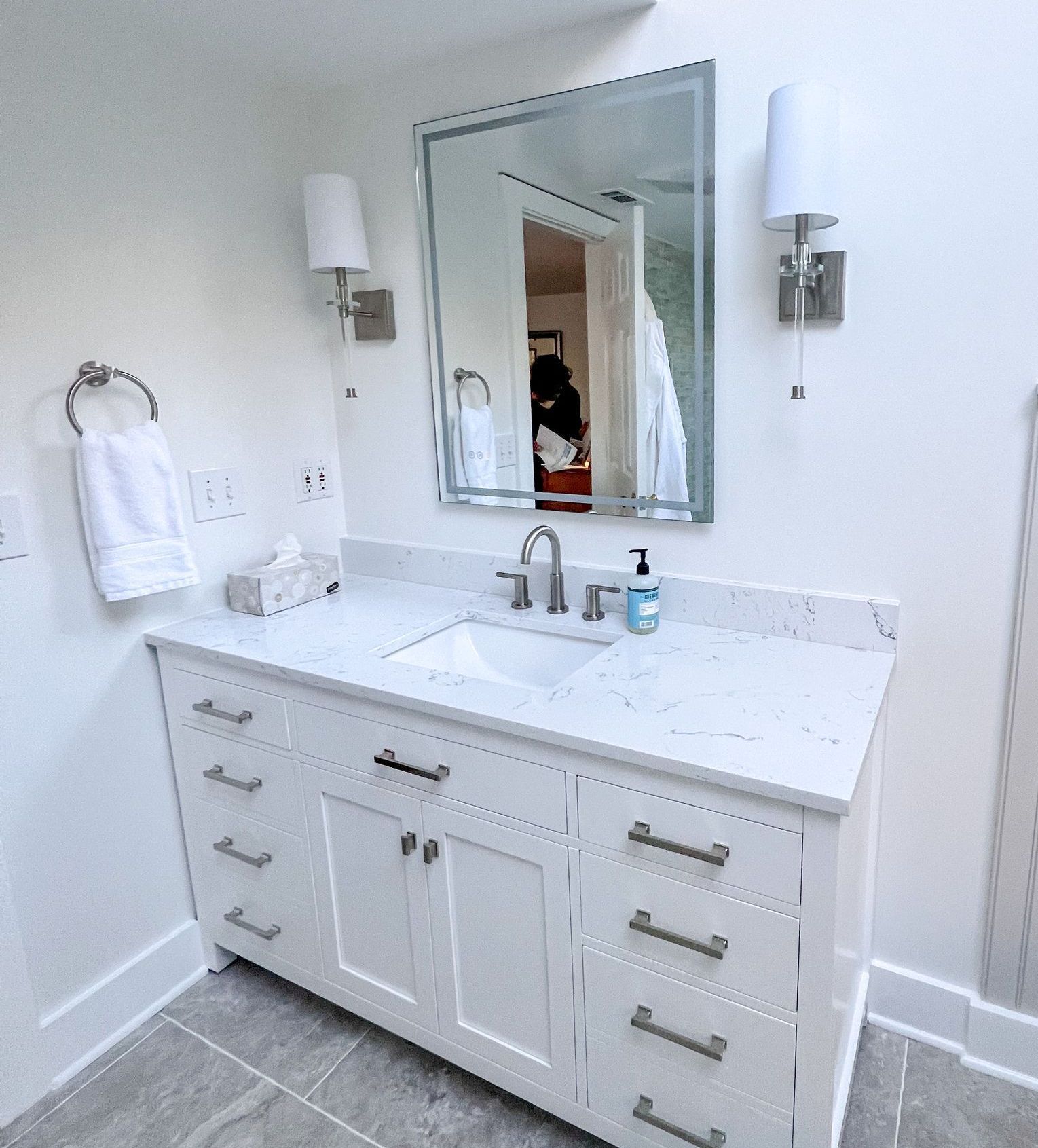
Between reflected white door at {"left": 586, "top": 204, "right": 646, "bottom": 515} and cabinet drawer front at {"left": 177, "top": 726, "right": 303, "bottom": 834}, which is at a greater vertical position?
reflected white door at {"left": 586, "top": 204, "right": 646, "bottom": 515}

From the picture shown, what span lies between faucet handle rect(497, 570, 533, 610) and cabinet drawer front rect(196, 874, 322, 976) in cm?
79

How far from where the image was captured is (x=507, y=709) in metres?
1.35

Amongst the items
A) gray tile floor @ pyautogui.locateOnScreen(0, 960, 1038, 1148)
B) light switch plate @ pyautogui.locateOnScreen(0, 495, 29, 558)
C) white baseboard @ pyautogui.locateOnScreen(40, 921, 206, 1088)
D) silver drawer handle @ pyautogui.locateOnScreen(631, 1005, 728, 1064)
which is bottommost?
gray tile floor @ pyautogui.locateOnScreen(0, 960, 1038, 1148)

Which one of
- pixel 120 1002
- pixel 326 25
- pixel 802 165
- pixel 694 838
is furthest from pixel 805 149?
pixel 120 1002

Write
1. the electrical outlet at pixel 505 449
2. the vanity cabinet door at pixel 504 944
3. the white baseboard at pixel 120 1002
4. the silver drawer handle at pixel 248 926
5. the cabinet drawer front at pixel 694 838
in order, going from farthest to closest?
the electrical outlet at pixel 505 449
the silver drawer handle at pixel 248 926
the white baseboard at pixel 120 1002
the vanity cabinet door at pixel 504 944
the cabinet drawer front at pixel 694 838

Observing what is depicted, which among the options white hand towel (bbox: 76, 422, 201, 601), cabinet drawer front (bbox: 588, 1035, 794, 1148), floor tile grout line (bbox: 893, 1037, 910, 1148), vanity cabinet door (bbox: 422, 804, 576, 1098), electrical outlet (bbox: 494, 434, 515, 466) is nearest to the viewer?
cabinet drawer front (bbox: 588, 1035, 794, 1148)

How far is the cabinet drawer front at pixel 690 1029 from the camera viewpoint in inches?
47.4

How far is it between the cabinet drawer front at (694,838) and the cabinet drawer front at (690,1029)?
21 centimetres

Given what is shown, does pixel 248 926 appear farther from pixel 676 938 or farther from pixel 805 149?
pixel 805 149

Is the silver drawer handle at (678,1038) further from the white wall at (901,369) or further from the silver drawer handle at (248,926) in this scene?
the silver drawer handle at (248,926)

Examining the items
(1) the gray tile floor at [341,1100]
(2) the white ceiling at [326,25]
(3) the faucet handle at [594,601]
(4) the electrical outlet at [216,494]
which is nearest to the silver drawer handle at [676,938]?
(1) the gray tile floor at [341,1100]

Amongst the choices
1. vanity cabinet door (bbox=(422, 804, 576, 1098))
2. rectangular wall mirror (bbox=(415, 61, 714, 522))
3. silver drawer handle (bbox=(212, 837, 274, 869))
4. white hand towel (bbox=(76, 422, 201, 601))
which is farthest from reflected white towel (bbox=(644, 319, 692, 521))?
silver drawer handle (bbox=(212, 837, 274, 869))

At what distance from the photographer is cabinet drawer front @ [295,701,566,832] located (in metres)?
1.34

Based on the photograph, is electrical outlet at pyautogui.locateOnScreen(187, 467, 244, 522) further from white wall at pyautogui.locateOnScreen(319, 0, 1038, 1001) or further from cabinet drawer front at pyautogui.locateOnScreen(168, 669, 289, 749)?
white wall at pyautogui.locateOnScreen(319, 0, 1038, 1001)
